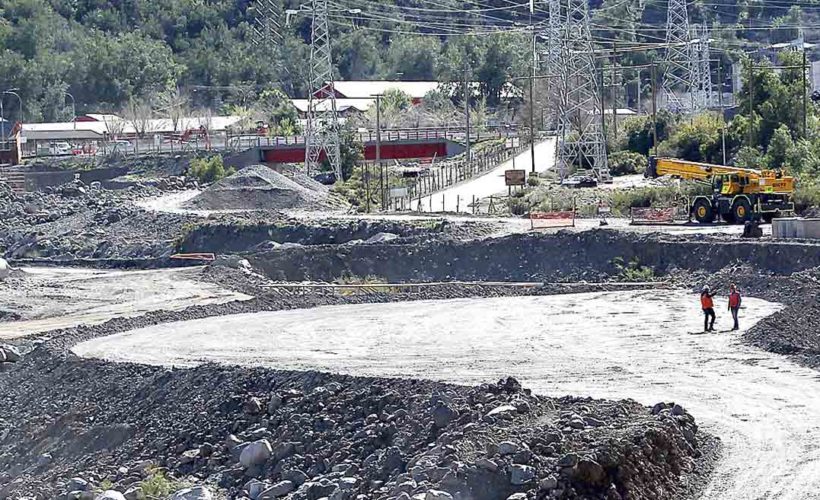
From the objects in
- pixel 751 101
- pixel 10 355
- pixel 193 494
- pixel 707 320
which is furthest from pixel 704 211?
pixel 193 494

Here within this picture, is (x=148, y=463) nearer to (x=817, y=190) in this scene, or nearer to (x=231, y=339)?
(x=231, y=339)

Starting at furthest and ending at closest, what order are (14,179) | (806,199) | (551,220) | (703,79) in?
1. (703,79)
2. (14,179)
3. (551,220)
4. (806,199)

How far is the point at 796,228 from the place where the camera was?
5344 cm

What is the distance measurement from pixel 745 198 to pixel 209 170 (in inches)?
1931

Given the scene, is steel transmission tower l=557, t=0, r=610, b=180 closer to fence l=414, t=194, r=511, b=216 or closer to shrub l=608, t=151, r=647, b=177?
shrub l=608, t=151, r=647, b=177

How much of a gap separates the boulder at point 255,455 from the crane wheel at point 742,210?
118 feet

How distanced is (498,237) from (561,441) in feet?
122

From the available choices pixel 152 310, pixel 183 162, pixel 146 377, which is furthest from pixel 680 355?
pixel 183 162

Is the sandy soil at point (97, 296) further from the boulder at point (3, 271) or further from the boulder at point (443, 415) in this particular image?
the boulder at point (443, 415)

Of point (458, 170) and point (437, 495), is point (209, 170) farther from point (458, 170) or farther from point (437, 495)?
point (437, 495)

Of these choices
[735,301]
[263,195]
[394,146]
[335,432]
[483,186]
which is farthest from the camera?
[394,146]

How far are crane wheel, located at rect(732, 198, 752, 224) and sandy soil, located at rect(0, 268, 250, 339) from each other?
61.7 ft

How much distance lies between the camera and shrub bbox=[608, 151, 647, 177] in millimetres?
89000

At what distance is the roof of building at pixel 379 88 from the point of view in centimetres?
16588
